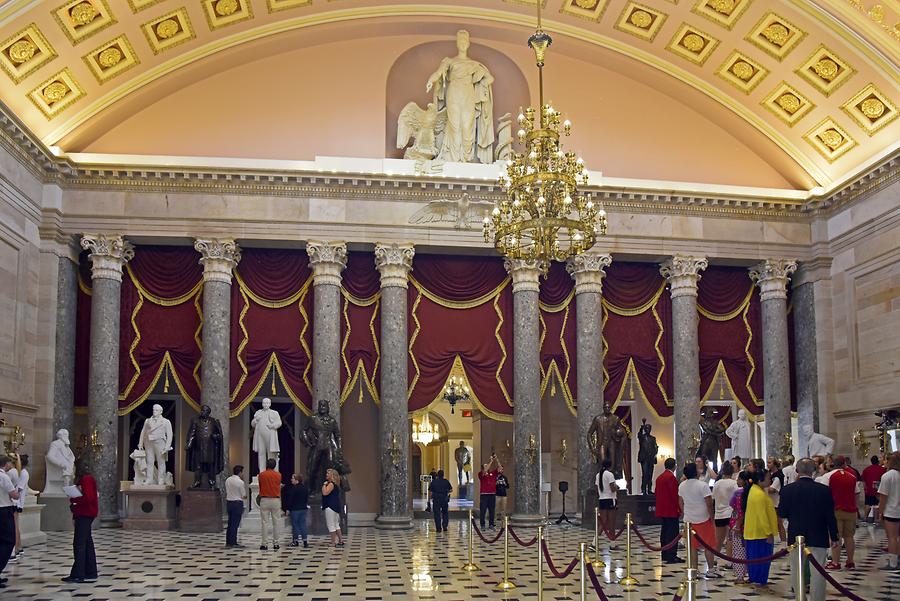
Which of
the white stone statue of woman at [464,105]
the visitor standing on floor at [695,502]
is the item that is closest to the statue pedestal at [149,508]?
the white stone statue of woman at [464,105]

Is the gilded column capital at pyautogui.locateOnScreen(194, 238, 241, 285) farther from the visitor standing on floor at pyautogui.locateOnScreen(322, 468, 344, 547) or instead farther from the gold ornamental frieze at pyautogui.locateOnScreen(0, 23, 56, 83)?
the visitor standing on floor at pyautogui.locateOnScreen(322, 468, 344, 547)

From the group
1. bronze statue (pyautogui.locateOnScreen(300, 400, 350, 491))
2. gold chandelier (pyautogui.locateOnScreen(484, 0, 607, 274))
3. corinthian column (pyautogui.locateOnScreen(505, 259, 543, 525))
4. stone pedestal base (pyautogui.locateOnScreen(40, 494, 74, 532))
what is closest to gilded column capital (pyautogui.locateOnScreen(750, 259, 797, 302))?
corinthian column (pyautogui.locateOnScreen(505, 259, 543, 525))

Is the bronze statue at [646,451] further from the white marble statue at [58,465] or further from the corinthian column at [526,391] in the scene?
the white marble statue at [58,465]

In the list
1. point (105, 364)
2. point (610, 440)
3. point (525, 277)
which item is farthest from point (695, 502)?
point (105, 364)

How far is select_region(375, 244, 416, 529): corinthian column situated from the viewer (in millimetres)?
20016

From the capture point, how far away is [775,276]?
868 inches

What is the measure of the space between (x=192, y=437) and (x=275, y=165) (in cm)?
580

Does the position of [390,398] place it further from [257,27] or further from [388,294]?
[257,27]

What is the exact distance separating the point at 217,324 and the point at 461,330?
5231 millimetres

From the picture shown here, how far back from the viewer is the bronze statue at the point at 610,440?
1955cm

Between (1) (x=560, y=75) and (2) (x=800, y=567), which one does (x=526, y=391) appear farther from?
(2) (x=800, y=567)

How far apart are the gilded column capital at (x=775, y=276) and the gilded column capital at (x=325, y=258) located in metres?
9.46

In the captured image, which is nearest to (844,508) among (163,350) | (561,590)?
(561,590)

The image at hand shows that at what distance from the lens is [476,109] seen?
21.6 m
